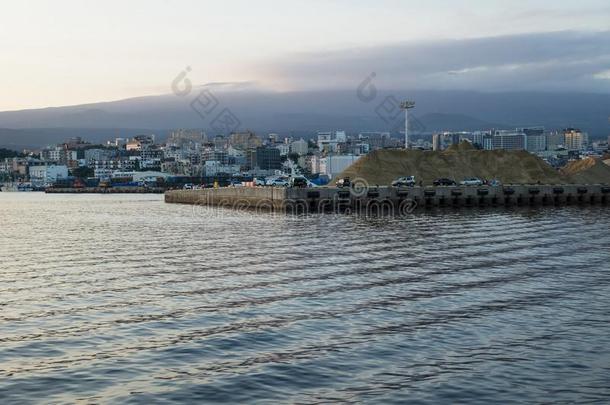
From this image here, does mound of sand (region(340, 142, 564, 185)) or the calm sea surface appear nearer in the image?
the calm sea surface

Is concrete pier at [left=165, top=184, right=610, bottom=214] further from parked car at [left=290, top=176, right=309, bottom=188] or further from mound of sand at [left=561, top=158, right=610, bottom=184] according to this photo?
mound of sand at [left=561, top=158, right=610, bottom=184]

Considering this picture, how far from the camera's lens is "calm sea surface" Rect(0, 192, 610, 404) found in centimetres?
1717

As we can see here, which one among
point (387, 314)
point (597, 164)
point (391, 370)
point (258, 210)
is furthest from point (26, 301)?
point (597, 164)

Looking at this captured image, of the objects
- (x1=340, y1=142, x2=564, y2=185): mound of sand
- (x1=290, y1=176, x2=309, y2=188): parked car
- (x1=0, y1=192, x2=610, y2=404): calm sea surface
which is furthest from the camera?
(x1=340, y1=142, x2=564, y2=185): mound of sand

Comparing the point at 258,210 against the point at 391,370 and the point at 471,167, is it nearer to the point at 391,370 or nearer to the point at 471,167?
the point at 471,167

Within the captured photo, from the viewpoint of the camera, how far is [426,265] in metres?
36.7

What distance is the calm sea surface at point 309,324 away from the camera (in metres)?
17.2

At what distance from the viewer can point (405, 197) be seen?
92.9 meters

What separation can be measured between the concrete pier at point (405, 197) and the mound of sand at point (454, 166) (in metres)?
25.9

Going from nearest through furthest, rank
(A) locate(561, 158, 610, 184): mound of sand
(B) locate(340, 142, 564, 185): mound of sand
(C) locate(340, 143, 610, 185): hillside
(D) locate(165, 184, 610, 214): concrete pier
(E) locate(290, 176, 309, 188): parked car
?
(D) locate(165, 184, 610, 214): concrete pier, (E) locate(290, 176, 309, 188): parked car, (B) locate(340, 142, 564, 185): mound of sand, (C) locate(340, 143, 610, 185): hillside, (A) locate(561, 158, 610, 184): mound of sand

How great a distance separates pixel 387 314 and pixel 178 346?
734cm

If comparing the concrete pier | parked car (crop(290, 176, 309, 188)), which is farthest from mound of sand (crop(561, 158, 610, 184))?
parked car (crop(290, 176, 309, 188))

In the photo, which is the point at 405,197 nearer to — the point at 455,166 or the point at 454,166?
the point at 454,166

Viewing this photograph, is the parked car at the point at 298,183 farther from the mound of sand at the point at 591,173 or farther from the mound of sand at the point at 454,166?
the mound of sand at the point at 591,173
